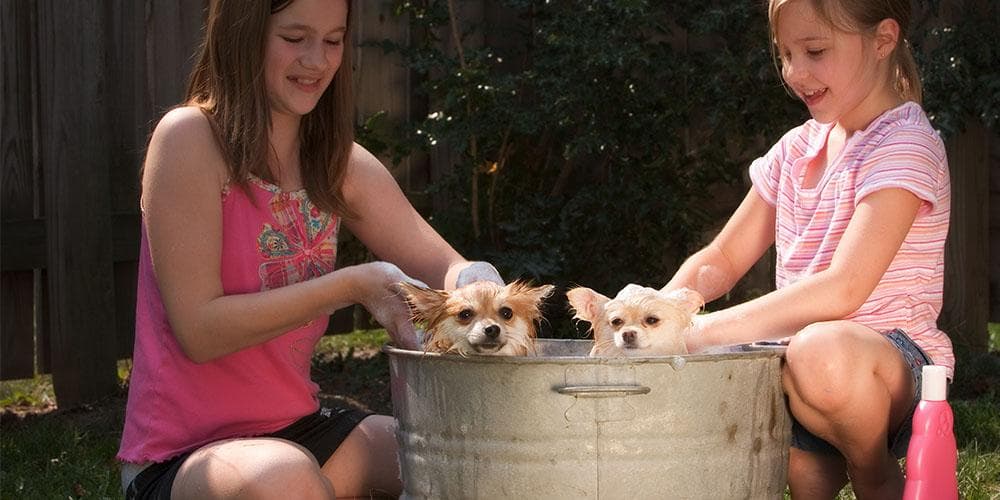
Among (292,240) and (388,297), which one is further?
(292,240)

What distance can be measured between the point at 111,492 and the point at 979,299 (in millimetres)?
3226

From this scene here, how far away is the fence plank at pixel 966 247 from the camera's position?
16.3ft

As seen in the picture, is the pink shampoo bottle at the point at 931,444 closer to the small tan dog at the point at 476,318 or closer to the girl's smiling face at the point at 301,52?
the small tan dog at the point at 476,318

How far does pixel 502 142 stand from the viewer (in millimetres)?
4957

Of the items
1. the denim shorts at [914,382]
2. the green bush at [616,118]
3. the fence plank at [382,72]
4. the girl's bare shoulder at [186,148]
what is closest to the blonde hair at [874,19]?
the denim shorts at [914,382]

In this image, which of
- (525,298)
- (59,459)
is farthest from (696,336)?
(59,459)

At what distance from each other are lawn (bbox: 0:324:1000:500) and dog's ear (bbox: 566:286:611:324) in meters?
1.09

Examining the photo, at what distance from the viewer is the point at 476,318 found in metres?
2.25

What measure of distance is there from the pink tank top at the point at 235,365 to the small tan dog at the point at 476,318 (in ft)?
1.30

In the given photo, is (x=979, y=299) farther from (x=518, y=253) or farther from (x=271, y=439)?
(x=271, y=439)

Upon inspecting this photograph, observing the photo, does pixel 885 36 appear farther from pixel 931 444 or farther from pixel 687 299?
pixel 931 444

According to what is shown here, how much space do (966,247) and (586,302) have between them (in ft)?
9.70

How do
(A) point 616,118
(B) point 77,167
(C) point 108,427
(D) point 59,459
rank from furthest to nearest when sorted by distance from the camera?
1. (A) point 616,118
2. (B) point 77,167
3. (C) point 108,427
4. (D) point 59,459

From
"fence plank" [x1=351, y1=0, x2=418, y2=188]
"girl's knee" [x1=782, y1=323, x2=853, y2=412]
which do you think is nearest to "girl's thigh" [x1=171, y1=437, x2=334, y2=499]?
"girl's knee" [x1=782, y1=323, x2=853, y2=412]
